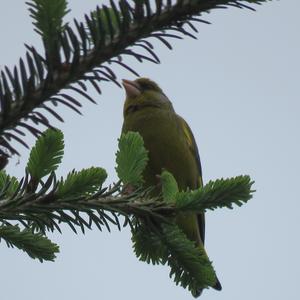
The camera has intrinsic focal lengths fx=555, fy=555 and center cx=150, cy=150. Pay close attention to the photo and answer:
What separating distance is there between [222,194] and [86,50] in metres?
0.84

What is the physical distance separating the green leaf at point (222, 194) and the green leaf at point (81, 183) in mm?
287

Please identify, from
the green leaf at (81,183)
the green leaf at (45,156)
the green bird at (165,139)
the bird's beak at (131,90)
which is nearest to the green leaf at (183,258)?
the green leaf at (81,183)

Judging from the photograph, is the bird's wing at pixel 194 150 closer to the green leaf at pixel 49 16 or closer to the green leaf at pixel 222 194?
the green leaf at pixel 222 194

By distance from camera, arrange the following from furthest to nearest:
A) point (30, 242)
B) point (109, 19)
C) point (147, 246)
A: 1. point (147, 246)
2. point (30, 242)
3. point (109, 19)

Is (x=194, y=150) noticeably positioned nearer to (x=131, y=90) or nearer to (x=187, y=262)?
(x=131, y=90)

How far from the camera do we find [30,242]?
182cm

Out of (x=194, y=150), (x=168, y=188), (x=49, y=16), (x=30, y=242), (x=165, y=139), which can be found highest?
(x=194, y=150)

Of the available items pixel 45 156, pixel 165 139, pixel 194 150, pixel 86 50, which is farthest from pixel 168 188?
pixel 194 150

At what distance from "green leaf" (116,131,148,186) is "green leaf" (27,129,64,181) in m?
0.27

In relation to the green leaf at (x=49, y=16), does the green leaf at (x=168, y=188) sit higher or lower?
higher

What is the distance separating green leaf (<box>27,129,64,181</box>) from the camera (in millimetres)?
1669

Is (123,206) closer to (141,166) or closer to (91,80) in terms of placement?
(141,166)

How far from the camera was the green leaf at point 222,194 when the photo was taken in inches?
68.1

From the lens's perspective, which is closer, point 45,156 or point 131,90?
point 45,156
